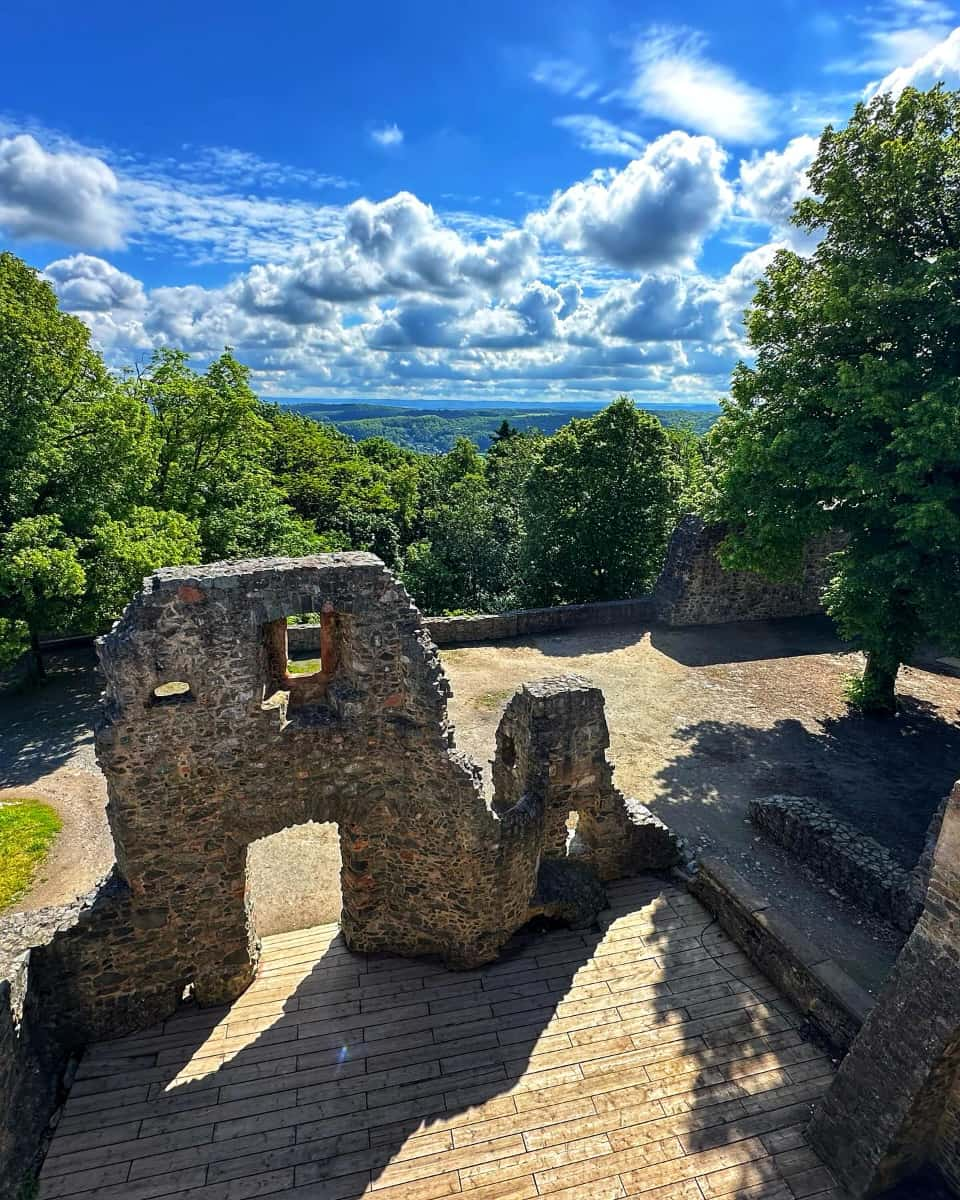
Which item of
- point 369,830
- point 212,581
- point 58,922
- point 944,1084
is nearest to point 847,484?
point 944,1084

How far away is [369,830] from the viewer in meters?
8.18

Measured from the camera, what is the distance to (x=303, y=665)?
1777cm

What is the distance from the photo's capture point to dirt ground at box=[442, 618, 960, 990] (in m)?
10.8

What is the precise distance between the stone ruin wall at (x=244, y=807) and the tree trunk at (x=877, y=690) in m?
10.3

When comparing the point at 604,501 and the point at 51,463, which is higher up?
the point at 51,463

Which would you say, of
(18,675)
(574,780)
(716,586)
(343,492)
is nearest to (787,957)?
(574,780)

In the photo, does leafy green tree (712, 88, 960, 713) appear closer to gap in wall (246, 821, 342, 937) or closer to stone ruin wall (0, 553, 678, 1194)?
stone ruin wall (0, 553, 678, 1194)

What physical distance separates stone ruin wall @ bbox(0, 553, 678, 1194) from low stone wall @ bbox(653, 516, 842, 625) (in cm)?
1323

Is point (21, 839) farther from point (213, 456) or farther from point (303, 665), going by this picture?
point (213, 456)

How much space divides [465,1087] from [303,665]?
12.2 meters

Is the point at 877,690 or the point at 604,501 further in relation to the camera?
the point at 604,501

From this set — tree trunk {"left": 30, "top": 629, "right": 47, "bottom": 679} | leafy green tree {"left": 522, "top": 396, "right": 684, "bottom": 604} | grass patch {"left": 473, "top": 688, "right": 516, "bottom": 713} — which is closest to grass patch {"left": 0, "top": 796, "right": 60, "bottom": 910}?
tree trunk {"left": 30, "top": 629, "right": 47, "bottom": 679}

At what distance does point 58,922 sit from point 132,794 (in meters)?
1.76

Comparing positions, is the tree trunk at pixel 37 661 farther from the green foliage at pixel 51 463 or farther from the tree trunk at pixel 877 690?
the tree trunk at pixel 877 690
